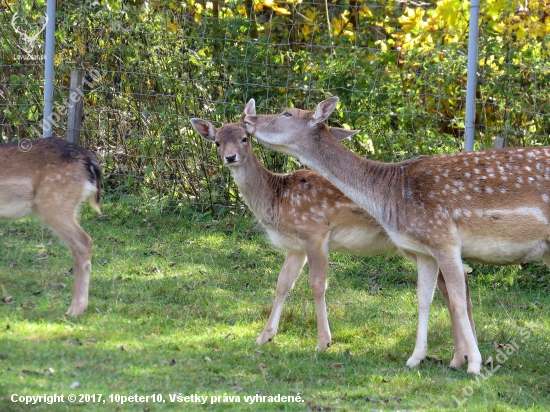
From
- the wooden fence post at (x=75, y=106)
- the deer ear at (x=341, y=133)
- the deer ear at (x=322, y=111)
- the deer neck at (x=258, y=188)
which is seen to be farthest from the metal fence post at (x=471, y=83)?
the wooden fence post at (x=75, y=106)

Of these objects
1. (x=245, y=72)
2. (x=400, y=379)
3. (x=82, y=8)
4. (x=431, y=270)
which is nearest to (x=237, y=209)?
(x=245, y=72)

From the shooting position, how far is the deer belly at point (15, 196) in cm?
756

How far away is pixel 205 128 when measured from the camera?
8.48 m

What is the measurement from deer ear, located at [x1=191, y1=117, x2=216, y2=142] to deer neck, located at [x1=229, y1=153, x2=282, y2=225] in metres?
0.47

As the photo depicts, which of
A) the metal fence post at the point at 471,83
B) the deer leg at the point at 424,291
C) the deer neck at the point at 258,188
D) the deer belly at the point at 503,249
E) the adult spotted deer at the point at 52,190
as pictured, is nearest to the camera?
the deer belly at the point at 503,249

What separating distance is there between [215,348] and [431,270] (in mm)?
1966

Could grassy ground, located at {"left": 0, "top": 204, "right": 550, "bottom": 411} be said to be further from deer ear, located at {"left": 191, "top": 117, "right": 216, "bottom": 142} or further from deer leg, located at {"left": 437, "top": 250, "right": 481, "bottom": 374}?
deer ear, located at {"left": 191, "top": 117, "right": 216, "bottom": 142}

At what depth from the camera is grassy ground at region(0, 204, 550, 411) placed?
5883mm

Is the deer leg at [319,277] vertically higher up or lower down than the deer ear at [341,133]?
lower down

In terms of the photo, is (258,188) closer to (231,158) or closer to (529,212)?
(231,158)

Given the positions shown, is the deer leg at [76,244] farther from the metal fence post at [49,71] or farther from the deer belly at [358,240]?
the metal fence post at [49,71]

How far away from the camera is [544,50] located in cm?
969

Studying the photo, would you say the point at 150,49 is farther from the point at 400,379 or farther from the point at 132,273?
the point at 400,379

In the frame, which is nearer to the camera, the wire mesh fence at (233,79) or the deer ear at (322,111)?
the deer ear at (322,111)
